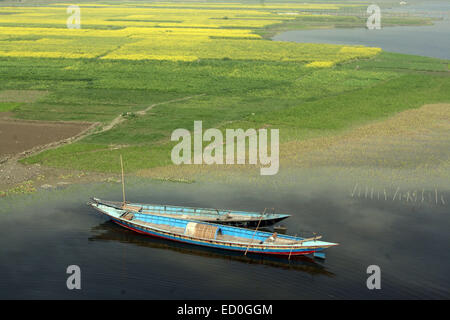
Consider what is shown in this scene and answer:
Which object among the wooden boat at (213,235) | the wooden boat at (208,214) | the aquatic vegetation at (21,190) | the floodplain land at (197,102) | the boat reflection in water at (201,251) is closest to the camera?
the boat reflection in water at (201,251)

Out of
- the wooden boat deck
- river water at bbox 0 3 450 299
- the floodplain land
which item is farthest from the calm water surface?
the floodplain land

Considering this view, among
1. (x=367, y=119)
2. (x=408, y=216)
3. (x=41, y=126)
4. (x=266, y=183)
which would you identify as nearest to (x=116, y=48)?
(x=41, y=126)

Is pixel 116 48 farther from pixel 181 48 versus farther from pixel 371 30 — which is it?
pixel 371 30

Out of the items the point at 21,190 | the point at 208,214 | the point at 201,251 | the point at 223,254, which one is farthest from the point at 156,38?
the point at 223,254

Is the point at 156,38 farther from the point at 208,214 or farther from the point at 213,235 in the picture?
the point at 213,235

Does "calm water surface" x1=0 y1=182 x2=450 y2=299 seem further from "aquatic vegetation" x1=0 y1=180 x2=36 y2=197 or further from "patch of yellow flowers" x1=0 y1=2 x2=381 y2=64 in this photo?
"patch of yellow flowers" x1=0 y1=2 x2=381 y2=64

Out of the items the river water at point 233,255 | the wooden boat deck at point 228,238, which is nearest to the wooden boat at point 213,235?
the wooden boat deck at point 228,238

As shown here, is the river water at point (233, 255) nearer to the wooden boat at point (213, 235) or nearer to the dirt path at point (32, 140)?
the wooden boat at point (213, 235)
